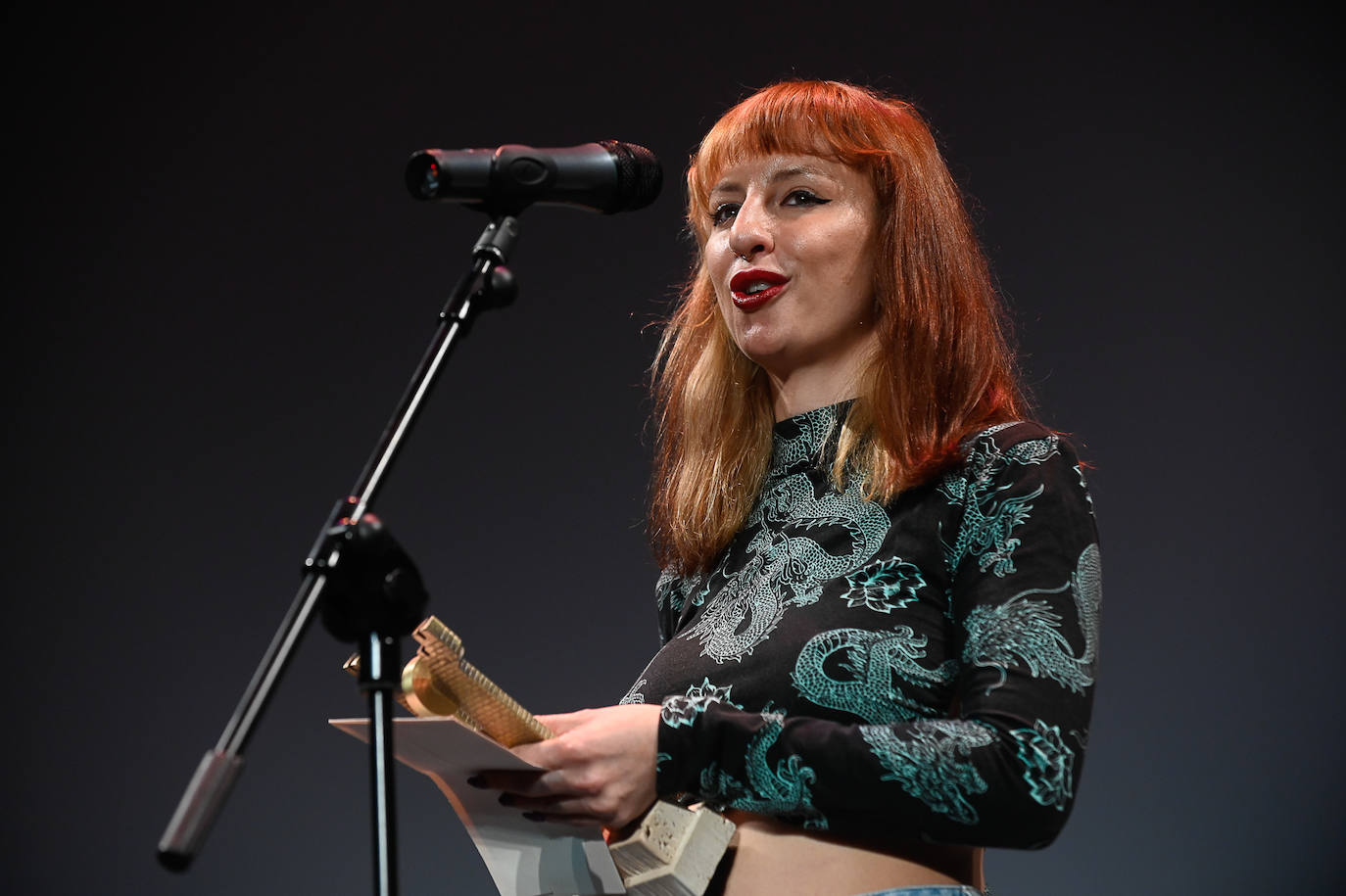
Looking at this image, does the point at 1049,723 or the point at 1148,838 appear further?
the point at 1148,838

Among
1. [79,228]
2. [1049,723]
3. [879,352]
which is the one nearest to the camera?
[1049,723]

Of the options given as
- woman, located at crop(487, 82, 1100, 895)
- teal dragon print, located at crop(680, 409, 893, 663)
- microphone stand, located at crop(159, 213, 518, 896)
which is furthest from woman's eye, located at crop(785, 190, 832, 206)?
microphone stand, located at crop(159, 213, 518, 896)

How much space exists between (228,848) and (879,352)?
1994 millimetres

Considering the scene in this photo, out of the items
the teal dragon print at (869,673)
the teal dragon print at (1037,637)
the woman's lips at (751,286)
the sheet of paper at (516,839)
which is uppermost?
the woman's lips at (751,286)

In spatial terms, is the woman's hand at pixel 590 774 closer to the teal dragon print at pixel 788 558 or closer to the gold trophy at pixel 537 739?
the gold trophy at pixel 537 739

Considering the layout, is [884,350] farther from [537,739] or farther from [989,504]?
[537,739]

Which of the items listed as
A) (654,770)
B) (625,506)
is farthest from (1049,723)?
(625,506)

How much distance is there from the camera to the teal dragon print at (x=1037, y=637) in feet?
4.04

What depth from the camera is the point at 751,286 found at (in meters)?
1.64

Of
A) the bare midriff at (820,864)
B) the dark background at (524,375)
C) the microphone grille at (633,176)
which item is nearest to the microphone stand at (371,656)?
the microphone grille at (633,176)

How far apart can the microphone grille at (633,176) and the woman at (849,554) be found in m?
0.27

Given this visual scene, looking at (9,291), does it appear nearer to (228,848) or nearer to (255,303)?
(255,303)

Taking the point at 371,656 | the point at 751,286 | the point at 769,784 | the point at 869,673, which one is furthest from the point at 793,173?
the point at 371,656

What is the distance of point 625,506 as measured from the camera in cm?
311
